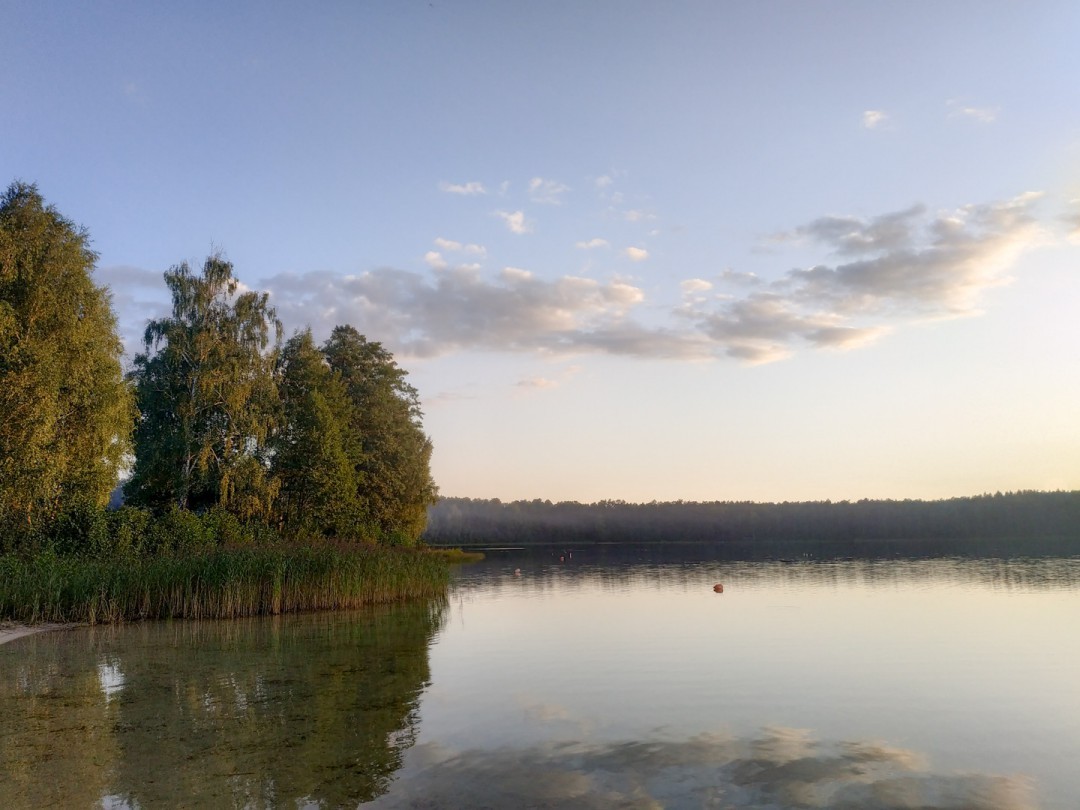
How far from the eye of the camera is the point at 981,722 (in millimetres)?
13406

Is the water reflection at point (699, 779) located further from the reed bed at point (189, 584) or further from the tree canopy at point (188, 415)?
the tree canopy at point (188, 415)

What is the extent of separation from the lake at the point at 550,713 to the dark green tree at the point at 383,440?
91.2ft

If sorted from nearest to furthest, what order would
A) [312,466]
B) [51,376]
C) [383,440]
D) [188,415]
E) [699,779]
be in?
[699,779] → [51,376] → [188,415] → [312,466] → [383,440]

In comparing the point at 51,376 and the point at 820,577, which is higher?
the point at 51,376

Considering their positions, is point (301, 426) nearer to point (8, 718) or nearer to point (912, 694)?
point (8, 718)

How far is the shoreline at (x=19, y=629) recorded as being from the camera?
23.6 m

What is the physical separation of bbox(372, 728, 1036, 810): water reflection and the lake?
0.05 metres

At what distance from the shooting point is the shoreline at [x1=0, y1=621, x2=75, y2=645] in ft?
77.6

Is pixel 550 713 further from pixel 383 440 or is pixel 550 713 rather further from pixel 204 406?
pixel 383 440

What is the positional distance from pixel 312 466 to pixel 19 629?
2336cm

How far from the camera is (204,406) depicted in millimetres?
43844

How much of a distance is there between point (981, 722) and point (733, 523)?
171 meters

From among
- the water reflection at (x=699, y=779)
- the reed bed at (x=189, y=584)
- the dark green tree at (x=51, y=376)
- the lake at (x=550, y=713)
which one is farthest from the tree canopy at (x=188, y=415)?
the water reflection at (x=699, y=779)

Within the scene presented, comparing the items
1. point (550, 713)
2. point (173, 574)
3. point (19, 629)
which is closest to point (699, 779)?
point (550, 713)
